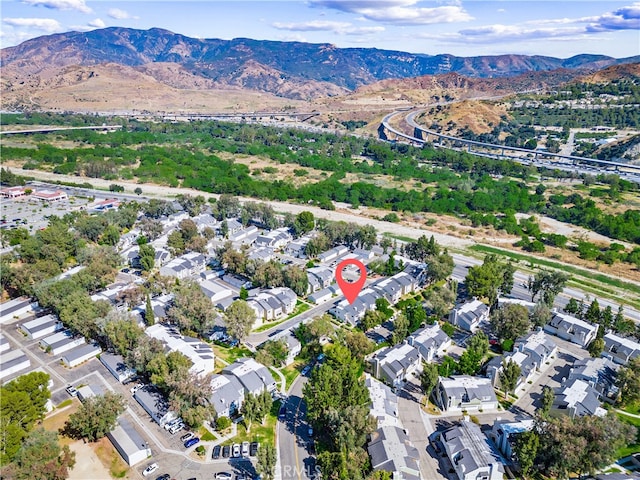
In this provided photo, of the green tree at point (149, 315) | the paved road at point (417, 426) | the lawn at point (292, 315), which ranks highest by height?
the green tree at point (149, 315)

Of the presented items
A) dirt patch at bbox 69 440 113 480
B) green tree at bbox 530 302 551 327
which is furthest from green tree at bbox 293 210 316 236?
dirt patch at bbox 69 440 113 480

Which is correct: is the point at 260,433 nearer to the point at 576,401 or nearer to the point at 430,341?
the point at 430,341

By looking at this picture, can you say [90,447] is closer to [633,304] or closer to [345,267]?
[345,267]

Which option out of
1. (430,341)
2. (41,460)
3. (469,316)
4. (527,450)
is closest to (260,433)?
(41,460)

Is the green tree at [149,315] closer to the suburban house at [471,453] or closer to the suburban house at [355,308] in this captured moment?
the suburban house at [355,308]

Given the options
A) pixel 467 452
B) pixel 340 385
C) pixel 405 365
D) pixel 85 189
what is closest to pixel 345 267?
pixel 405 365

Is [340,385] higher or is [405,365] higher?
[340,385]

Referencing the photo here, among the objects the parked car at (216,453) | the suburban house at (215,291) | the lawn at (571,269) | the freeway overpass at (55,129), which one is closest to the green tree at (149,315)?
the suburban house at (215,291)
